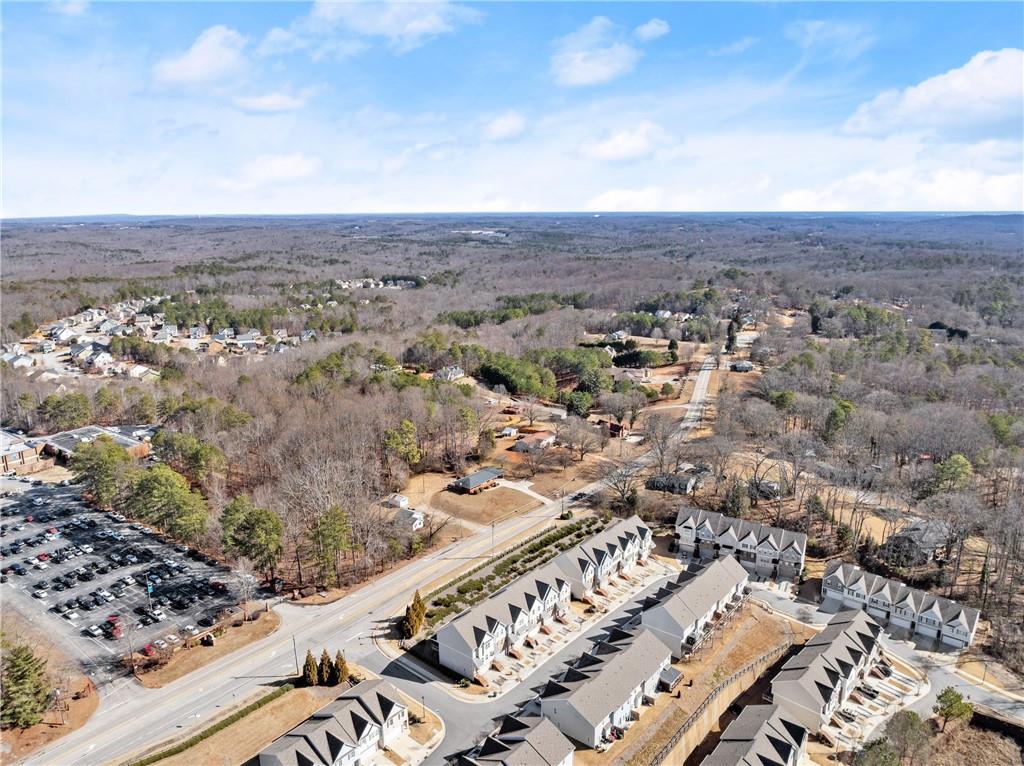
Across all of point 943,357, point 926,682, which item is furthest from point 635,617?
point 943,357

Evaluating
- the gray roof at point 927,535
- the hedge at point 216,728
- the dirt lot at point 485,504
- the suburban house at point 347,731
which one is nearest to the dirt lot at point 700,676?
the suburban house at point 347,731

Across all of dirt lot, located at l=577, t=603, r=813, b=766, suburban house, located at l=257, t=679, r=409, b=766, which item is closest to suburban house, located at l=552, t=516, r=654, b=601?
dirt lot, located at l=577, t=603, r=813, b=766

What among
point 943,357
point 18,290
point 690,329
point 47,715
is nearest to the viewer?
point 47,715

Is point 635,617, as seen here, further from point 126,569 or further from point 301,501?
point 126,569

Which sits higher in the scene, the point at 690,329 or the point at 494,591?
the point at 690,329

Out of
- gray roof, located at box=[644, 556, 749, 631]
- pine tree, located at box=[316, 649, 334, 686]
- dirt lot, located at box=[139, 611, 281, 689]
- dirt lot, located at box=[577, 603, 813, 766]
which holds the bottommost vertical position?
dirt lot, located at box=[577, 603, 813, 766]

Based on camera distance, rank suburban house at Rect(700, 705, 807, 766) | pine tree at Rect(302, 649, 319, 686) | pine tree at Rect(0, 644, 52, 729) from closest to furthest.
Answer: suburban house at Rect(700, 705, 807, 766), pine tree at Rect(0, 644, 52, 729), pine tree at Rect(302, 649, 319, 686)

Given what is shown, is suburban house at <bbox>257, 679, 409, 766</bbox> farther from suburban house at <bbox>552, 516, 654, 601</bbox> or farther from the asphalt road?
suburban house at <bbox>552, 516, 654, 601</bbox>

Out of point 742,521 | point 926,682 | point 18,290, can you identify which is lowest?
point 926,682
